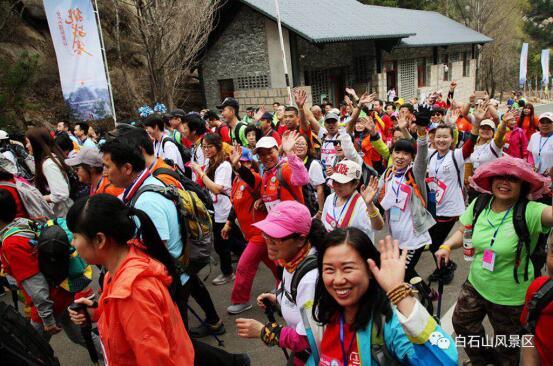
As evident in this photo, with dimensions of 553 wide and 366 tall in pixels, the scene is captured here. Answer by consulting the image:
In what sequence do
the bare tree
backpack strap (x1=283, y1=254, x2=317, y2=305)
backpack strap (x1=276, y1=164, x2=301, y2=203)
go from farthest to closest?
1. the bare tree
2. backpack strap (x1=276, y1=164, x2=301, y2=203)
3. backpack strap (x1=283, y1=254, x2=317, y2=305)

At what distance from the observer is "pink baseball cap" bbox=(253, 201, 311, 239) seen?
220 cm

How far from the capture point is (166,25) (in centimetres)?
1368

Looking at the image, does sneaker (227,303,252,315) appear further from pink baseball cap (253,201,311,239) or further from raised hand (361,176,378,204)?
pink baseball cap (253,201,311,239)

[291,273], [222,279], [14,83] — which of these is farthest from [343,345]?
[14,83]

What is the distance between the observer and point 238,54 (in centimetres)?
1752

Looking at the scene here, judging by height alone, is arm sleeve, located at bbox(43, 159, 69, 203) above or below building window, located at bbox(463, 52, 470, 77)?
below

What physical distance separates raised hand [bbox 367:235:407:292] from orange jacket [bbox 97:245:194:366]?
951mm

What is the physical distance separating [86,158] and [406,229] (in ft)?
9.70

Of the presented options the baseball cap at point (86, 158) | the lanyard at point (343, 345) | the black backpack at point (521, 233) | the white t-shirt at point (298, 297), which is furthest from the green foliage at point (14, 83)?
the black backpack at point (521, 233)

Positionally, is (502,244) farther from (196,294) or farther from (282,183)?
(196,294)

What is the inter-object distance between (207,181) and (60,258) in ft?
5.56

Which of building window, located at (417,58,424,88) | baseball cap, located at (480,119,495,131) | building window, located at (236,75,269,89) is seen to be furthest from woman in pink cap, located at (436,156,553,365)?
building window, located at (417,58,424,88)

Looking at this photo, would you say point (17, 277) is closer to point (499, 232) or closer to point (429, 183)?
point (499, 232)

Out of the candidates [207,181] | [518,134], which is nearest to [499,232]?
[207,181]
